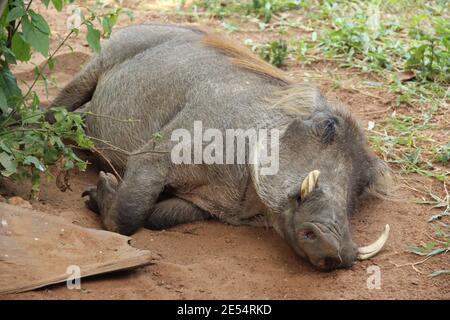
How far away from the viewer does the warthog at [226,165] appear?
387 centimetres

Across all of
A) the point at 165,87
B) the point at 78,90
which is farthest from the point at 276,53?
the point at 165,87

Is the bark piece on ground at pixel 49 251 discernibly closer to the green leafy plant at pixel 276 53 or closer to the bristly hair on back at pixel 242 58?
the bristly hair on back at pixel 242 58

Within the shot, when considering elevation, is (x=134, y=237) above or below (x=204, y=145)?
below

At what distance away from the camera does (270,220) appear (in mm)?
4211

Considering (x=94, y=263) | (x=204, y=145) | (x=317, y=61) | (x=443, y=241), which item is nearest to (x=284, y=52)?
(x=317, y=61)

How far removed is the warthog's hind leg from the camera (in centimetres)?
444

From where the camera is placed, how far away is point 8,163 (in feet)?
12.8

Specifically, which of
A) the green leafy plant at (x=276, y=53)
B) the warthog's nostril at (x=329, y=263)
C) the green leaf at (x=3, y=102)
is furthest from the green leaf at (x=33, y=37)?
the green leafy plant at (x=276, y=53)

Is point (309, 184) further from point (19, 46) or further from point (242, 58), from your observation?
point (19, 46)

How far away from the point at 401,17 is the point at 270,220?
3.89 meters

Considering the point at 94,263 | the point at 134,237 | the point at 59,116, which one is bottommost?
the point at 134,237

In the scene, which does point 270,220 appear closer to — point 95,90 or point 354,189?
point 354,189

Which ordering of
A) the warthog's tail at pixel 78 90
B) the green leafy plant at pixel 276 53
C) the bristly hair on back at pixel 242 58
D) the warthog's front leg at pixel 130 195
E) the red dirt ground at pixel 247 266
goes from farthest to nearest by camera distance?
the green leafy plant at pixel 276 53 → the warthog's tail at pixel 78 90 → the bristly hair on back at pixel 242 58 → the warthog's front leg at pixel 130 195 → the red dirt ground at pixel 247 266

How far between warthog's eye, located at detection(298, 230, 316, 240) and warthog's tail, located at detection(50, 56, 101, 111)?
93.3 inches
